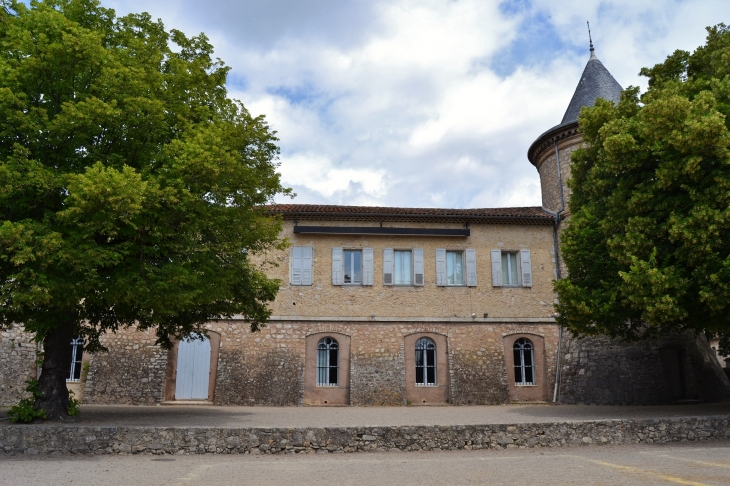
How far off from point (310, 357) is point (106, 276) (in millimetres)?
10024

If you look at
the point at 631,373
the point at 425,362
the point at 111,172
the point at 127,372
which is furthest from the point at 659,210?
the point at 127,372

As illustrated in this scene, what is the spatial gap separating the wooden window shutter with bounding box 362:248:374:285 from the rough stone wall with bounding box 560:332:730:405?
7.58 metres

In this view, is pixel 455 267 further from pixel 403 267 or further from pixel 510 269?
pixel 510 269

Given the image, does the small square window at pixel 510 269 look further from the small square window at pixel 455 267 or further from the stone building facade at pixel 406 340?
the small square window at pixel 455 267

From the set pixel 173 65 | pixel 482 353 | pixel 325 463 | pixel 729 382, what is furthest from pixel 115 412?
pixel 729 382

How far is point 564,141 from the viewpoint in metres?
21.6

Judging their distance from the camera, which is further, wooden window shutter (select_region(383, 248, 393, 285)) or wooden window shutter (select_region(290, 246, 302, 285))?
wooden window shutter (select_region(383, 248, 393, 285))

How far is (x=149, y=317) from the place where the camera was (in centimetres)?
1319

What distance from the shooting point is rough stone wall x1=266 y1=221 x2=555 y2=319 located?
20.4 metres

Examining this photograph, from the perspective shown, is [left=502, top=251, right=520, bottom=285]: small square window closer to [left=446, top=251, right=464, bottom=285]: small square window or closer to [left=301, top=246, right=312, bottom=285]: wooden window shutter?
[left=446, top=251, right=464, bottom=285]: small square window

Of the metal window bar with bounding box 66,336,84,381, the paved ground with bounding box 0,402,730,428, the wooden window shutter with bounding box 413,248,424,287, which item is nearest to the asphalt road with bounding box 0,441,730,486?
the paved ground with bounding box 0,402,730,428

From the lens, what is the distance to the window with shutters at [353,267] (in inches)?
819

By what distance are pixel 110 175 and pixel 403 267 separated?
1300 cm

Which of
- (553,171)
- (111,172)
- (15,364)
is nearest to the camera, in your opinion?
(111,172)
